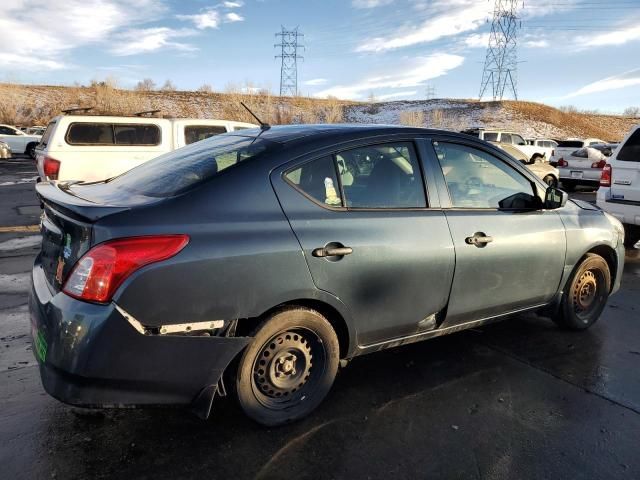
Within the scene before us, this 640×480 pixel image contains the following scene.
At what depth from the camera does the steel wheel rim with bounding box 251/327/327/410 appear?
2.70 m

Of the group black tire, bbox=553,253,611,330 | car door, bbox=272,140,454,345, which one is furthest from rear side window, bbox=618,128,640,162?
car door, bbox=272,140,454,345

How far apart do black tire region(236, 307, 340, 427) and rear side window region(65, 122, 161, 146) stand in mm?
7766

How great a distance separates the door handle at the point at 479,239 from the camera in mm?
3254

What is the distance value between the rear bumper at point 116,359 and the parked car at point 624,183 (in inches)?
259

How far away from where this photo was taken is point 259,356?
2.66 metres

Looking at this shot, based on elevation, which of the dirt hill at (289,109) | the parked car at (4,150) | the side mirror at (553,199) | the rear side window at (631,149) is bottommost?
the parked car at (4,150)

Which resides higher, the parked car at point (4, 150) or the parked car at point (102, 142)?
the parked car at point (102, 142)

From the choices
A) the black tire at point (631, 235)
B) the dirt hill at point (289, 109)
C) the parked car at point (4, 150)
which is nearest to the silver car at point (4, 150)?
the parked car at point (4, 150)

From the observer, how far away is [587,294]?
4.34 m

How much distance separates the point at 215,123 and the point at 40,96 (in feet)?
162

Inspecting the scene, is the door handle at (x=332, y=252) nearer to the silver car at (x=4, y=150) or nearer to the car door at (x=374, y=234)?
the car door at (x=374, y=234)

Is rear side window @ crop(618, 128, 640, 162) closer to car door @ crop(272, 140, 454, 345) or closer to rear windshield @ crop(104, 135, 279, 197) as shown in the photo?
car door @ crop(272, 140, 454, 345)

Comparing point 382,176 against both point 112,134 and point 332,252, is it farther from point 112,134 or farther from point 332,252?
point 112,134

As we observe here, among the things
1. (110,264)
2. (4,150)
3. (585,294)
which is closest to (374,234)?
(110,264)
